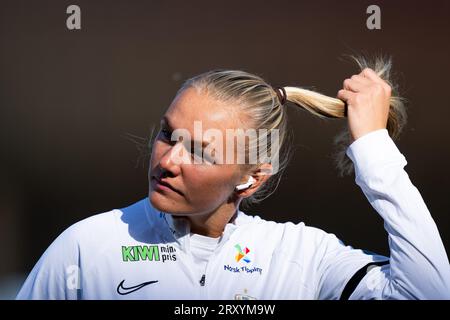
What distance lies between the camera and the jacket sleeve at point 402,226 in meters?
1.49

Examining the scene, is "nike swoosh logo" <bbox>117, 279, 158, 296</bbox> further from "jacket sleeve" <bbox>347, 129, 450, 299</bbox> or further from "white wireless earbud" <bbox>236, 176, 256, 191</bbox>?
"jacket sleeve" <bbox>347, 129, 450, 299</bbox>

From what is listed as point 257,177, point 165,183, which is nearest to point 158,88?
point 257,177

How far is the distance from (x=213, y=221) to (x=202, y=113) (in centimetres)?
30

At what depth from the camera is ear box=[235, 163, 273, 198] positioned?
5.48 ft

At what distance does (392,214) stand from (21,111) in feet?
6.09

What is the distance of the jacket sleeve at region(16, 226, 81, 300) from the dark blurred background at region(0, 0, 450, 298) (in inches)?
51.6

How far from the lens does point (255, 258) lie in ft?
5.54

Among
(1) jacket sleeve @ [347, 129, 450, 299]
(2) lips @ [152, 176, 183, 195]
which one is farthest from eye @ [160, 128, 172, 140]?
(1) jacket sleeve @ [347, 129, 450, 299]

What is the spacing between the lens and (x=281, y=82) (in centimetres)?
285

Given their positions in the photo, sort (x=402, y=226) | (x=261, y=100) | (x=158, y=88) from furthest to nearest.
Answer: (x=158, y=88) < (x=261, y=100) < (x=402, y=226)

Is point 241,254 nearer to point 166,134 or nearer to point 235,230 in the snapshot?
point 235,230

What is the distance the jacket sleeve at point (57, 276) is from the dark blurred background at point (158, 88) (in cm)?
131

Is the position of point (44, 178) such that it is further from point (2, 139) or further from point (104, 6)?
point (104, 6)
